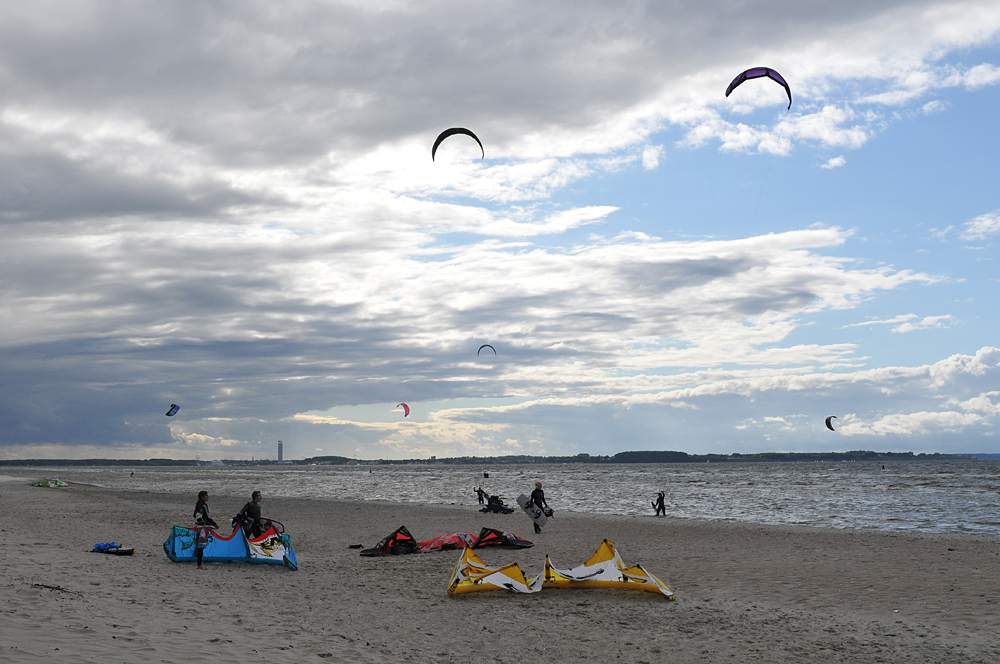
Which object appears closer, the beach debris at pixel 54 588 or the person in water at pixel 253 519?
the beach debris at pixel 54 588

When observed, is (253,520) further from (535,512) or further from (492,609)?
(535,512)

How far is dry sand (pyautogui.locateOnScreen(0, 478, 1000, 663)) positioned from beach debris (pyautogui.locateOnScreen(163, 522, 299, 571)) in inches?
8.8

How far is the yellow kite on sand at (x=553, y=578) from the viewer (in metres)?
11.0

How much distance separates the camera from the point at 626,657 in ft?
26.2

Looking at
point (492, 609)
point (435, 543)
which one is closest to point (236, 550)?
point (435, 543)

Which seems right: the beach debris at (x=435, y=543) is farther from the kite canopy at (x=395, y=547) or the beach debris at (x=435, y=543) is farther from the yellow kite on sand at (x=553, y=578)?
the yellow kite on sand at (x=553, y=578)

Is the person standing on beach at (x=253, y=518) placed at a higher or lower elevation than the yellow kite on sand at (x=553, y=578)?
higher

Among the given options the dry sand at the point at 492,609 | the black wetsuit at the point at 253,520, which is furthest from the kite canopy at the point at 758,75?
the black wetsuit at the point at 253,520

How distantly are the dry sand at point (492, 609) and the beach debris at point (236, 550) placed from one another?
22 cm

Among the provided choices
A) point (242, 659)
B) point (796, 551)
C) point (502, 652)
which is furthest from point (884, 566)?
point (242, 659)

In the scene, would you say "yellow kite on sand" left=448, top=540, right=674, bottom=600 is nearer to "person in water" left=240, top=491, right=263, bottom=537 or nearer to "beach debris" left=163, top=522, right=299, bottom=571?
"beach debris" left=163, top=522, right=299, bottom=571

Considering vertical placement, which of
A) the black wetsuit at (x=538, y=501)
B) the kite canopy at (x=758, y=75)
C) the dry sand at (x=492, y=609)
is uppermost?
the kite canopy at (x=758, y=75)

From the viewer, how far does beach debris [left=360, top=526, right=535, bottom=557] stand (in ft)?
51.1

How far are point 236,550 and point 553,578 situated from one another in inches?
244
